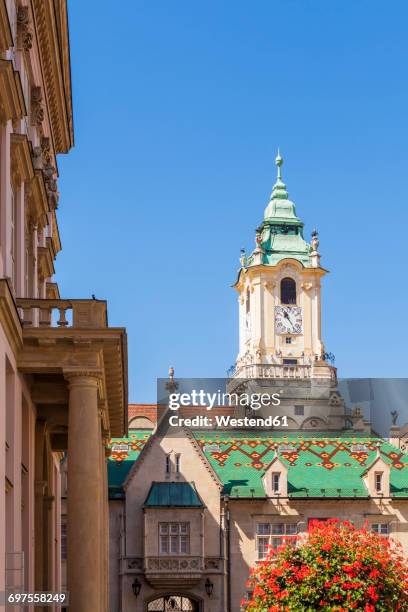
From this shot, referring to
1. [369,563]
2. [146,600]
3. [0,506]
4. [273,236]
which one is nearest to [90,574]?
[0,506]

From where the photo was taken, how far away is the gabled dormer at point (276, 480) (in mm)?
86625

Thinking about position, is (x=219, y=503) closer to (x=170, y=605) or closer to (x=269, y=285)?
(x=170, y=605)

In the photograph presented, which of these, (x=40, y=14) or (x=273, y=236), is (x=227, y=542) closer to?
(x=40, y=14)

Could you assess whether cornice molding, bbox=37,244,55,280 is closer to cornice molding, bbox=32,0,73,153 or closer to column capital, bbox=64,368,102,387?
cornice molding, bbox=32,0,73,153

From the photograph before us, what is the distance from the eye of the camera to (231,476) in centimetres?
8862

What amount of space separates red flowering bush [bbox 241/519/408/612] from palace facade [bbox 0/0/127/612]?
19.2 meters

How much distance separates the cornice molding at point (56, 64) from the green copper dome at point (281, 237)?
350 feet

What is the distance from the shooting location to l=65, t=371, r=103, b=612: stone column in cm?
3080

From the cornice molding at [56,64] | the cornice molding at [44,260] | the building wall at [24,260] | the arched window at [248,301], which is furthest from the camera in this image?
the arched window at [248,301]

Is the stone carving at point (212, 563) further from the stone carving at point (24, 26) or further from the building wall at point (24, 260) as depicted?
the stone carving at point (24, 26)

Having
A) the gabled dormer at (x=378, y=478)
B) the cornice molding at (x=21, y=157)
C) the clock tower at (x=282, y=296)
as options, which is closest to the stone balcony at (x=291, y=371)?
the clock tower at (x=282, y=296)

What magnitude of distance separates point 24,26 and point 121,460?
5567 cm

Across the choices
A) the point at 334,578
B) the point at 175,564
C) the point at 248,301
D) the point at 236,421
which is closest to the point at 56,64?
the point at 334,578

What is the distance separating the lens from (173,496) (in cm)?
8575
